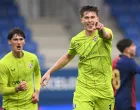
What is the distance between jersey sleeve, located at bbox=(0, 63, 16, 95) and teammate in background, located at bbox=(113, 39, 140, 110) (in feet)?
5.25

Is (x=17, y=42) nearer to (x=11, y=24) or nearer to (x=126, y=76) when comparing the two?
(x=126, y=76)

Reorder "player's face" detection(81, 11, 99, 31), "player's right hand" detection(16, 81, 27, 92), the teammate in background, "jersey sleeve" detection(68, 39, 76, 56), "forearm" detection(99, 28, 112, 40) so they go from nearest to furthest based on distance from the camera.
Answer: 1. "forearm" detection(99, 28, 112, 40)
2. "player's face" detection(81, 11, 99, 31)
3. "jersey sleeve" detection(68, 39, 76, 56)
4. "player's right hand" detection(16, 81, 27, 92)
5. the teammate in background

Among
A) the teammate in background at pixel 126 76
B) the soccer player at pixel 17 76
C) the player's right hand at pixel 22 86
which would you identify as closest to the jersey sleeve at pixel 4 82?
the soccer player at pixel 17 76

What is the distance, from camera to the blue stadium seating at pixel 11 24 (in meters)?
16.2

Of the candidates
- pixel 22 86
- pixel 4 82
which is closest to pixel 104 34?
pixel 22 86

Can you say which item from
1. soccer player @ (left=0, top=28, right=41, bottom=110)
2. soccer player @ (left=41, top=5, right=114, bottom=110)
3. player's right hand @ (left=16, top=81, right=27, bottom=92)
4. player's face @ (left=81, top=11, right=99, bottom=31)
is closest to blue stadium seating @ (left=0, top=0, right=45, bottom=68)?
soccer player @ (left=0, top=28, right=41, bottom=110)

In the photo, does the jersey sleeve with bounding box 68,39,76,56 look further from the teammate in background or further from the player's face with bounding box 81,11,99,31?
the teammate in background

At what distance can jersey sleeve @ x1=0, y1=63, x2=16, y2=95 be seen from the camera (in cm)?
723

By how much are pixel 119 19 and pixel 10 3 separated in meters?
3.77

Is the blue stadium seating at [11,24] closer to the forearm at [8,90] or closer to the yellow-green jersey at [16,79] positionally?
the yellow-green jersey at [16,79]

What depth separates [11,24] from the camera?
17.5 metres

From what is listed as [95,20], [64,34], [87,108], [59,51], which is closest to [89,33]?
[95,20]

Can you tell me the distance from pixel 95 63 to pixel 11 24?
1114 cm

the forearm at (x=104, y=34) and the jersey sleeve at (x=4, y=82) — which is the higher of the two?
the forearm at (x=104, y=34)
